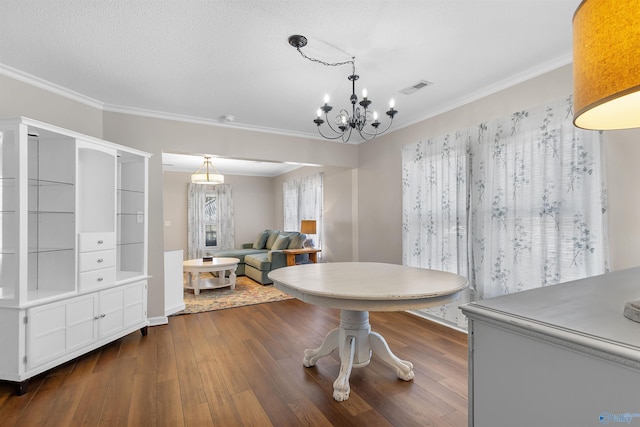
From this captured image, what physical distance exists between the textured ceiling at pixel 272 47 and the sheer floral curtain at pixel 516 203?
0.50 meters

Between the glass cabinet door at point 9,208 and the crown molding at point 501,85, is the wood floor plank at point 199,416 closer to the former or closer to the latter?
the glass cabinet door at point 9,208

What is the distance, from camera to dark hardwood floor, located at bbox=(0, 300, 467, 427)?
182cm

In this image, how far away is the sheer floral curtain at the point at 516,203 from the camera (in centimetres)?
222

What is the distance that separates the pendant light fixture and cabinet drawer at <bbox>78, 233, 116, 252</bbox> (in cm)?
321

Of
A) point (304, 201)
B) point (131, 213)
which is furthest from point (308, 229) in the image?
point (131, 213)

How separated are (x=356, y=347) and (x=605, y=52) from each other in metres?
2.19

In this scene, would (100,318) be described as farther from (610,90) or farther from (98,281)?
(610,90)

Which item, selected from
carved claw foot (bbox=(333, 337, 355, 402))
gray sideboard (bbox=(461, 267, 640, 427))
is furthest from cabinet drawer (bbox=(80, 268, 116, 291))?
gray sideboard (bbox=(461, 267, 640, 427))

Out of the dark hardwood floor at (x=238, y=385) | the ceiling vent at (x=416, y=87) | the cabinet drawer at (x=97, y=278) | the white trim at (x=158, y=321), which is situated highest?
the ceiling vent at (x=416, y=87)

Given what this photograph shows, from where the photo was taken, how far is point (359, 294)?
1722 mm

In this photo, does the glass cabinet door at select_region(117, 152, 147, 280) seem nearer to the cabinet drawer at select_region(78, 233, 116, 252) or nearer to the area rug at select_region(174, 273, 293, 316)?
the cabinet drawer at select_region(78, 233, 116, 252)

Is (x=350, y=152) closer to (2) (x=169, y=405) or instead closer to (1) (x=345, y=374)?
(1) (x=345, y=374)

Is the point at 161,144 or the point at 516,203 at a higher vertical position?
the point at 161,144

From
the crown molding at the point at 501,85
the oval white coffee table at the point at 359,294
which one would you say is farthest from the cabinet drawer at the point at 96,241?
Answer: the crown molding at the point at 501,85
